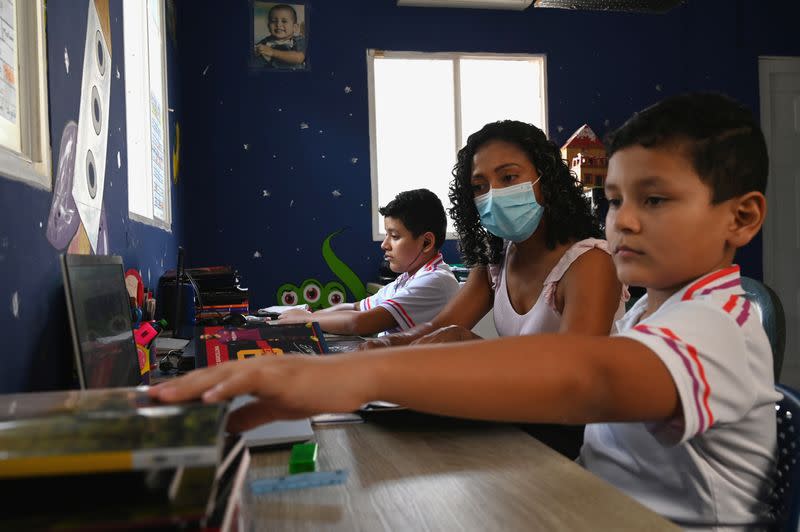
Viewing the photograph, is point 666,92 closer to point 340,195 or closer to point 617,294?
point 340,195

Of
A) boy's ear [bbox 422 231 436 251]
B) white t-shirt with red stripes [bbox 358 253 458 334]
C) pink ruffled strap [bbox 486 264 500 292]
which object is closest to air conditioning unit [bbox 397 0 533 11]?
boy's ear [bbox 422 231 436 251]

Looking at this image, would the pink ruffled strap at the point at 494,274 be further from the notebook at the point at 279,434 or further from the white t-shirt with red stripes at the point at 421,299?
the notebook at the point at 279,434

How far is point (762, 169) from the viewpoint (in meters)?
0.82

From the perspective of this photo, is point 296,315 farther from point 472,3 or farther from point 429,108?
point 472,3

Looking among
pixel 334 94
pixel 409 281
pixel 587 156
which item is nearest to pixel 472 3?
pixel 334 94

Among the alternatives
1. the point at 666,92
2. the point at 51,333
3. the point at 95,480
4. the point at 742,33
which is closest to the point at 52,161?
the point at 51,333

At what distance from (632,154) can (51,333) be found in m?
→ 0.93

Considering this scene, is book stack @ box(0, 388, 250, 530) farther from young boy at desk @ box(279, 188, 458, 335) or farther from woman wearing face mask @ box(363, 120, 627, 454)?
young boy at desk @ box(279, 188, 458, 335)

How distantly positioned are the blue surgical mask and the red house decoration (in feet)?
8.24

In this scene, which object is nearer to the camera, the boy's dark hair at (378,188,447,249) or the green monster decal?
the boy's dark hair at (378,188,447,249)

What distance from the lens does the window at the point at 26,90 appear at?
0.92 meters

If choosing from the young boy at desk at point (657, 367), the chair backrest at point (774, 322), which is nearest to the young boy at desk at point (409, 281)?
the chair backrest at point (774, 322)

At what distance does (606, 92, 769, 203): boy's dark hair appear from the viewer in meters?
0.78

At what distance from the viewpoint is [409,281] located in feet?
8.46
